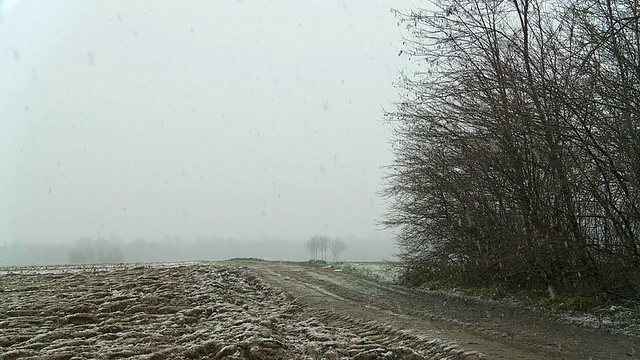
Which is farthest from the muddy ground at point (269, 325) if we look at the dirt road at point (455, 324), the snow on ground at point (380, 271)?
the snow on ground at point (380, 271)

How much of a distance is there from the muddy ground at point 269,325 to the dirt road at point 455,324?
0.9 inches

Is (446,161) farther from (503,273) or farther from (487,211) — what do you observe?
(503,273)

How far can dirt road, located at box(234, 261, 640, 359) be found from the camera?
7246mm

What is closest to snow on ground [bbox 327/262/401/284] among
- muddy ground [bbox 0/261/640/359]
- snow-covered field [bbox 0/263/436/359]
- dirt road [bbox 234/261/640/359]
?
muddy ground [bbox 0/261/640/359]

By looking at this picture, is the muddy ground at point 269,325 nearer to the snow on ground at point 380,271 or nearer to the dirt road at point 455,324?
the dirt road at point 455,324

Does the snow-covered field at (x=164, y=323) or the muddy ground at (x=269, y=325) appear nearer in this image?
the muddy ground at (x=269, y=325)

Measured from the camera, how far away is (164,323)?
374 inches

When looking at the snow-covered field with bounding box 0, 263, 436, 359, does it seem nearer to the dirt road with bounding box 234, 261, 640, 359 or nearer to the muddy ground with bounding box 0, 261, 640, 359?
the muddy ground with bounding box 0, 261, 640, 359

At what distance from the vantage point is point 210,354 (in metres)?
7.60

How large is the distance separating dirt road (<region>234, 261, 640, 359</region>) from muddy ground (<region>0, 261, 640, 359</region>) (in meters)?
0.02

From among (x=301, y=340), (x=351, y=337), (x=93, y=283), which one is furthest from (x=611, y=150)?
(x=93, y=283)

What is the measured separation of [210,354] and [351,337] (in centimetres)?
240

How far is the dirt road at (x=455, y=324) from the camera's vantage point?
7246 mm

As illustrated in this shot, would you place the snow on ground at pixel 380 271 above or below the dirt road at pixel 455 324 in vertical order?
above
